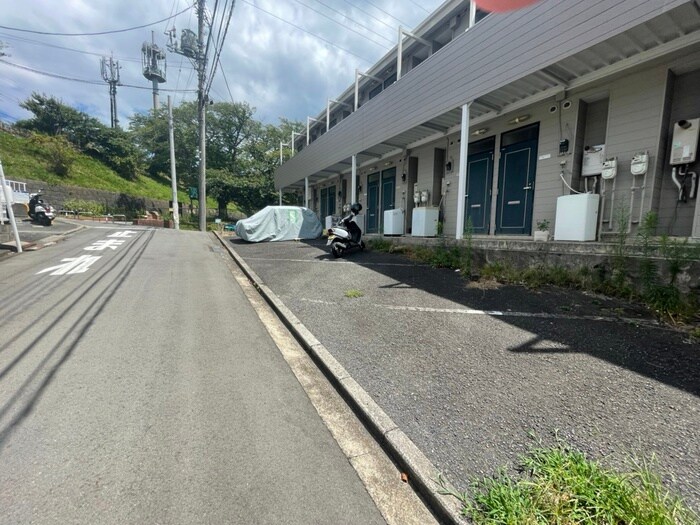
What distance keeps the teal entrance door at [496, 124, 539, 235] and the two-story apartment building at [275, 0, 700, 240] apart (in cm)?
3

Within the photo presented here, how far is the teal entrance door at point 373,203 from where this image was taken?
41.9 feet

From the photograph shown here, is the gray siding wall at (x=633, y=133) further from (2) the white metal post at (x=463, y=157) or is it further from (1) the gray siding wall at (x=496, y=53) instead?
(2) the white metal post at (x=463, y=157)

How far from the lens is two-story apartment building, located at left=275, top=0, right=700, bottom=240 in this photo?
4.73 metres

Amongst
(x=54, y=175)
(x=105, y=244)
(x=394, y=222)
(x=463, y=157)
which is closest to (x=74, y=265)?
(x=105, y=244)

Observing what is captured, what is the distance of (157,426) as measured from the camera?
204cm

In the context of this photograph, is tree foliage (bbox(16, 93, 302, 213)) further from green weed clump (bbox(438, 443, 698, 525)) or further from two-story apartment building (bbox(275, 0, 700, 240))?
green weed clump (bbox(438, 443, 698, 525))

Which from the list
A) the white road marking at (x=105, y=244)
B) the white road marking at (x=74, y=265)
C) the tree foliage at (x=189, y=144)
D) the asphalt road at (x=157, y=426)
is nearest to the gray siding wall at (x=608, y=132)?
the asphalt road at (x=157, y=426)

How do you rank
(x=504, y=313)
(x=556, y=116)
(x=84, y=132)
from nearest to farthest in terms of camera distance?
(x=504, y=313) → (x=556, y=116) → (x=84, y=132)

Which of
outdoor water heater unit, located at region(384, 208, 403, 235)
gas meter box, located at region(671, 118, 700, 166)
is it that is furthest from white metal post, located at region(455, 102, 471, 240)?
outdoor water heater unit, located at region(384, 208, 403, 235)

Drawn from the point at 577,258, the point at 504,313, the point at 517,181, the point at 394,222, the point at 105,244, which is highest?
the point at 517,181

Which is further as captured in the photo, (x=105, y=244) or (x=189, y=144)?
(x=189, y=144)

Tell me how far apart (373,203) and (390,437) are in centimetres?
1165

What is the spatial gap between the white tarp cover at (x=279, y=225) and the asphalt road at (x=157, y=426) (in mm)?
8528

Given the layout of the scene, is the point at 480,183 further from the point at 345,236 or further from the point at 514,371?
the point at 514,371
